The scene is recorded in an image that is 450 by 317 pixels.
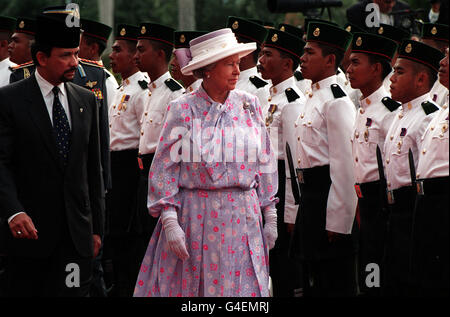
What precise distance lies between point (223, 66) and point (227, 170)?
66 centimetres

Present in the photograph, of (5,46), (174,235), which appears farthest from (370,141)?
(5,46)

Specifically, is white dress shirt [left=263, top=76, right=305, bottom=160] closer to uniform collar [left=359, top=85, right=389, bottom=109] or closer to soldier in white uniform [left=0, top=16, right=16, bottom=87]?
uniform collar [left=359, top=85, right=389, bottom=109]

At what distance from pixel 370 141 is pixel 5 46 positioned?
16.1 feet

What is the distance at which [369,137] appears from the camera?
23.2 ft

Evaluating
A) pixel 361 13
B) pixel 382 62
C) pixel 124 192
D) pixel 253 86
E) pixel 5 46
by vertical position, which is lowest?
pixel 124 192

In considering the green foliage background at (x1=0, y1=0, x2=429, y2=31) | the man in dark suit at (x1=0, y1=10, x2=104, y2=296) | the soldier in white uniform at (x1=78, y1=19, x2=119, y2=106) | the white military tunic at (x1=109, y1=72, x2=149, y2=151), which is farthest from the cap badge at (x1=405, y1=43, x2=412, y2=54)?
the green foliage background at (x1=0, y1=0, x2=429, y2=31)

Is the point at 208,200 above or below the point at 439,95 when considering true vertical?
below

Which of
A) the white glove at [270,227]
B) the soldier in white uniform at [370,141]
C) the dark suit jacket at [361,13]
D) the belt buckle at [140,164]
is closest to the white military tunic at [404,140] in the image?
the soldier in white uniform at [370,141]

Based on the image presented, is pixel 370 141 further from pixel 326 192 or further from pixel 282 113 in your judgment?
pixel 282 113

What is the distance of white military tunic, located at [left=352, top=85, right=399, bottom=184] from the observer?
7043 millimetres

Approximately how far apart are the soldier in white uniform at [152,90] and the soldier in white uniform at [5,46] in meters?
1.51

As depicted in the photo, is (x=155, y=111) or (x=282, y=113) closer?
(x=282, y=113)

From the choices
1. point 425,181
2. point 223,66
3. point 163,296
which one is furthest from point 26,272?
point 425,181

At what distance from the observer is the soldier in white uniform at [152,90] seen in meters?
8.77
